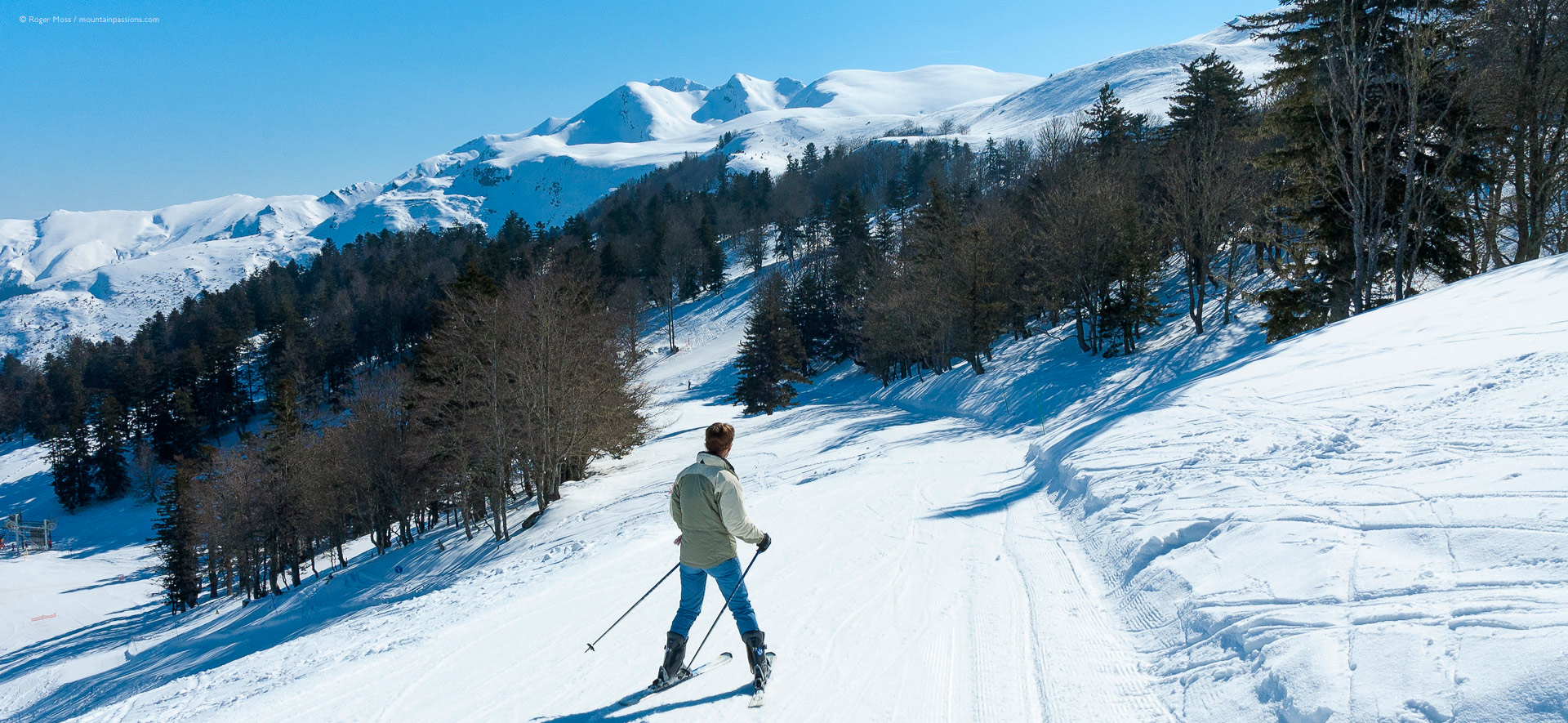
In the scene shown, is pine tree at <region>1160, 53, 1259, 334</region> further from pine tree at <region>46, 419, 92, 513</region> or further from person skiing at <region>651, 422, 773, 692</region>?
pine tree at <region>46, 419, 92, 513</region>

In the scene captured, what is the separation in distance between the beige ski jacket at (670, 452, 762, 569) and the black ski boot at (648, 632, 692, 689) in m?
0.59

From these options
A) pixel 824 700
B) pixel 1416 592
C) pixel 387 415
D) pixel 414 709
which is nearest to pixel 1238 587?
pixel 1416 592

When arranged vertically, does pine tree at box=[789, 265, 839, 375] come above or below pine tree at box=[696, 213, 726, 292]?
below

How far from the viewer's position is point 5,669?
30781mm

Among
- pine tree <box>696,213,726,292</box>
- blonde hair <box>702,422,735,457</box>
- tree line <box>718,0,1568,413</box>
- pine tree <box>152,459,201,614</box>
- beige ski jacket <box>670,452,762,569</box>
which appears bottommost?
pine tree <box>152,459,201,614</box>

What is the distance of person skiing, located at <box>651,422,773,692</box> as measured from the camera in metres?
5.14

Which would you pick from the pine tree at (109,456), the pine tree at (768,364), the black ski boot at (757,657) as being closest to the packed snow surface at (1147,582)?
the black ski boot at (757,657)

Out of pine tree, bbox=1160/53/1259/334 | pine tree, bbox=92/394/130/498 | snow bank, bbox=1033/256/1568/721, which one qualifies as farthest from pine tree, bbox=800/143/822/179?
snow bank, bbox=1033/256/1568/721

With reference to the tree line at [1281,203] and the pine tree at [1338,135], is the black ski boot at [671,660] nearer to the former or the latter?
the pine tree at [1338,135]

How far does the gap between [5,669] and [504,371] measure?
30336 mm

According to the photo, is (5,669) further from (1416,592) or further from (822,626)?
(1416,592)

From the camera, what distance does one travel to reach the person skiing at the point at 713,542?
5.14m

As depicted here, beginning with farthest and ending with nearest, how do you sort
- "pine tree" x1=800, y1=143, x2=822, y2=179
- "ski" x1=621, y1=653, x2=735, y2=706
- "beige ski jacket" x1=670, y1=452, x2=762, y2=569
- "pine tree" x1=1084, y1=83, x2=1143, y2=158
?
"pine tree" x1=800, y1=143, x2=822, y2=179
"pine tree" x1=1084, y1=83, x2=1143, y2=158
"ski" x1=621, y1=653, x2=735, y2=706
"beige ski jacket" x1=670, y1=452, x2=762, y2=569

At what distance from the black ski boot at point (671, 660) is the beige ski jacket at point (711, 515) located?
23.1 inches
